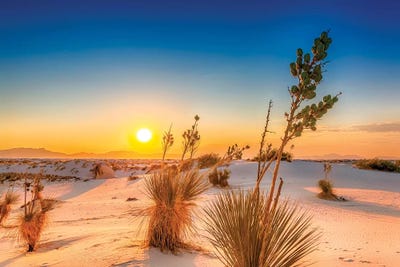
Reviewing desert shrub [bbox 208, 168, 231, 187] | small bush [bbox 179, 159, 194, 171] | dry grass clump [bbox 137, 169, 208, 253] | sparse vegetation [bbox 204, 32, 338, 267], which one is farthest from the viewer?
desert shrub [bbox 208, 168, 231, 187]

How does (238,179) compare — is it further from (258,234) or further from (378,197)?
(258,234)

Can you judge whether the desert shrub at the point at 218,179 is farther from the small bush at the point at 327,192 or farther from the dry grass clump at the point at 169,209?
the dry grass clump at the point at 169,209

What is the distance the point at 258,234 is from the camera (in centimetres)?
315

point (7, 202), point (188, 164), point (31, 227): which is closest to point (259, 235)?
point (188, 164)

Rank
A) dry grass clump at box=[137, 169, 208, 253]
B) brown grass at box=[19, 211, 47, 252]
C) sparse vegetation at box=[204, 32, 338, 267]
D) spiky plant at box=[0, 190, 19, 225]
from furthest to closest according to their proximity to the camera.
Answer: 1. spiky plant at box=[0, 190, 19, 225]
2. brown grass at box=[19, 211, 47, 252]
3. dry grass clump at box=[137, 169, 208, 253]
4. sparse vegetation at box=[204, 32, 338, 267]

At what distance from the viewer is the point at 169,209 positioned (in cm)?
584

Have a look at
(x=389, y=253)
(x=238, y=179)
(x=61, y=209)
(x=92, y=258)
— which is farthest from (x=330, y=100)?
(x=238, y=179)

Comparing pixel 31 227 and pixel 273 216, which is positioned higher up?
pixel 273 216

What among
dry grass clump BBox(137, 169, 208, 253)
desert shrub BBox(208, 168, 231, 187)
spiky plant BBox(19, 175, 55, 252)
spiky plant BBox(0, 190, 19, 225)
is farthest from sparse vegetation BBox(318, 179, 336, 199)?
spiky plant BBox(0, 190, 19, 225)

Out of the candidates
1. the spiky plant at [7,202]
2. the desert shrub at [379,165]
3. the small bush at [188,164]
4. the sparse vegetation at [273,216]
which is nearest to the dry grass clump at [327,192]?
the small bush at [188,164]

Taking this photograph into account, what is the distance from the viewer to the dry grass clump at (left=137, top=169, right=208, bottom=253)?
5.82 metres

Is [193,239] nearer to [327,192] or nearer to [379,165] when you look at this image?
[327,192]

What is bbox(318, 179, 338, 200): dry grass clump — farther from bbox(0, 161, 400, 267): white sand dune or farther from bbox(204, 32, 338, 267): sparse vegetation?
bbox(204, 32, 338, 267): sparse vegetation

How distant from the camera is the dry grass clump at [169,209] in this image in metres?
5.82
